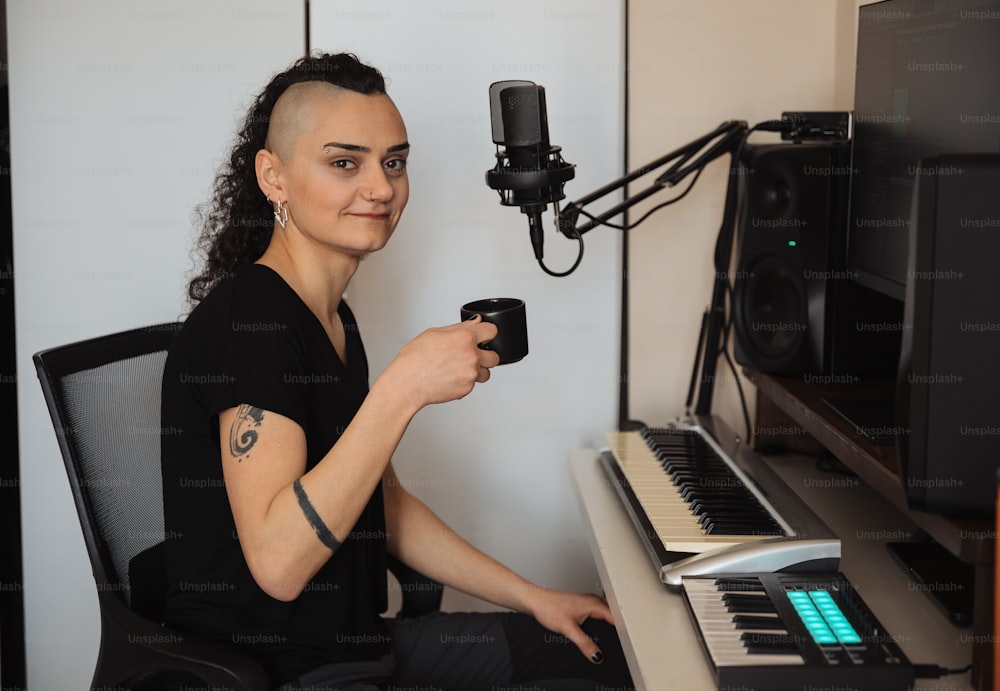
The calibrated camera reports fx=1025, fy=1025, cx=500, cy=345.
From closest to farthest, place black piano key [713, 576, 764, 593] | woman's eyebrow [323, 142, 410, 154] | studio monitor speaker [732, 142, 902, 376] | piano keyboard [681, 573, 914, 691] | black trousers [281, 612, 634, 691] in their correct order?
1. piano keyboard [681, 573, 914, 691]
2. black piano key [713, 576, 764, 593]
3. woman's eyebrow [323, 142, 410, 154]
4. black trousers [281, 612, 634, 691]
5. studio monitor speaker [732, 142, 902, 376]

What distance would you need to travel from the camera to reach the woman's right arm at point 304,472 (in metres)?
1.23

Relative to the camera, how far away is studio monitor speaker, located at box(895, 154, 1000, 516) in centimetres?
100

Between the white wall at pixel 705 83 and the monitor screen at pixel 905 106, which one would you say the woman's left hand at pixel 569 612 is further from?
the white wall at pixel 705 83

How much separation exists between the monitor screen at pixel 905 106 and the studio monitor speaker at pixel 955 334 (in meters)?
0.29

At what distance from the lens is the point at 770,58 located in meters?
2.15

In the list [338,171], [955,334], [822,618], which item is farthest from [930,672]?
[338,171]

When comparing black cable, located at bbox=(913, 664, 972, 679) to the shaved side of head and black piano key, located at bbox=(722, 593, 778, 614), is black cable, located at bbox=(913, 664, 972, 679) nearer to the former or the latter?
black piano key, located at bbox=(722, 593, 778, 614)

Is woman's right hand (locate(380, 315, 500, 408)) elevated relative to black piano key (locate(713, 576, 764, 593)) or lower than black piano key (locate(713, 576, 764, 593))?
elevated

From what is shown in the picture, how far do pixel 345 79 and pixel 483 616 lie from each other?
33.8 inches

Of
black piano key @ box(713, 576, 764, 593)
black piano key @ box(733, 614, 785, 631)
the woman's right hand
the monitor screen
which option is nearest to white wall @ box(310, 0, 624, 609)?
the monitor screen

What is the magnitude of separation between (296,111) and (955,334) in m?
0.94

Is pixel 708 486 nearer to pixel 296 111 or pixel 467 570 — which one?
pixel 467 570

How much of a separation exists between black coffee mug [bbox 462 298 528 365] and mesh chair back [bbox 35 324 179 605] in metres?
0.53

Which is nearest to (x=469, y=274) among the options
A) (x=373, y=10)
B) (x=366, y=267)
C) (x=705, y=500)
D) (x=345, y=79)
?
(x=366, y=267)
